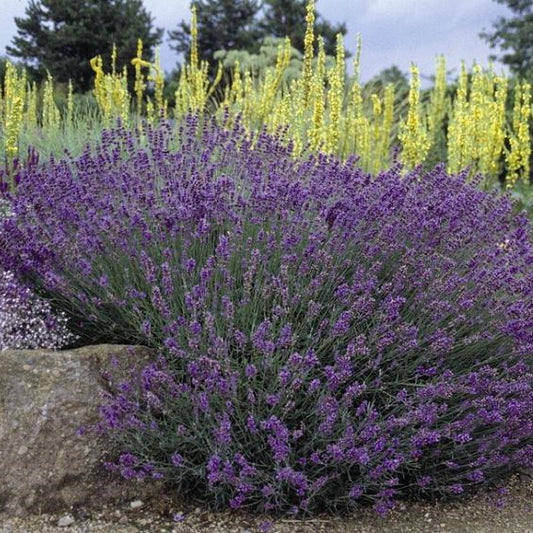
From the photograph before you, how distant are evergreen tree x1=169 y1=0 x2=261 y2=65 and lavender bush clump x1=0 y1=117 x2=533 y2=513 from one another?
95.9 feet

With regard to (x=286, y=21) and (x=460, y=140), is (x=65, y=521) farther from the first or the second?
(x=286, y=21)

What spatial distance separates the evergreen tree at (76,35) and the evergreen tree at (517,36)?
13035mm

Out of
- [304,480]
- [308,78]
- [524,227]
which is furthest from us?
[308,78]

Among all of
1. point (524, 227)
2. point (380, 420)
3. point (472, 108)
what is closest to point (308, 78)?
point (472, 108)

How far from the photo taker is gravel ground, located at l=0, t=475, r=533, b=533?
2537 mm

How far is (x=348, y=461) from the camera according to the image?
2.46 m

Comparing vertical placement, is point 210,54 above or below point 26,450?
above

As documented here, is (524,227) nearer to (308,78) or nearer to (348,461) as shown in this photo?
(348,461)

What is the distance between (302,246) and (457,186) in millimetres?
1065

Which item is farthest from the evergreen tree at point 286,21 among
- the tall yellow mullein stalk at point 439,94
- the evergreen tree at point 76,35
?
the tall yellow mullein stalk at point 439,94

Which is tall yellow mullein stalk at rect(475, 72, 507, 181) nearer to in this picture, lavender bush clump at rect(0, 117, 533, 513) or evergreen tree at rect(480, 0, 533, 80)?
lavender bush clump at rect(0, 117, 533, 513)

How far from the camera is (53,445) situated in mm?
2666

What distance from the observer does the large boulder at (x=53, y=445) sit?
2.65 m

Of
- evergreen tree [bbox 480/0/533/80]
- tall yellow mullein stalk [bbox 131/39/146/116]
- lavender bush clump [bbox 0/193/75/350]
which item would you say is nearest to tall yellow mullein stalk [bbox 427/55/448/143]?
tall yellow mullein stalk [bbox 131/39/146/116]
